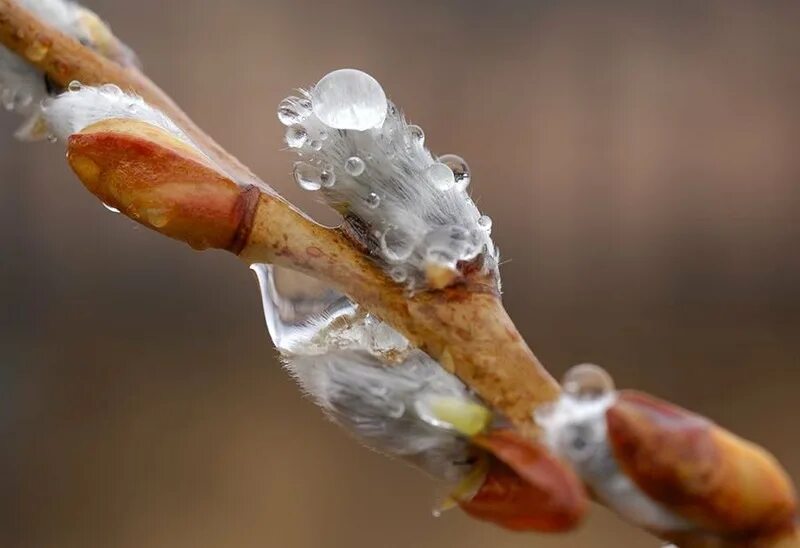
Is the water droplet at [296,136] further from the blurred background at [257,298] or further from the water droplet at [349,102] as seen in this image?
the blurred background at [257,298]

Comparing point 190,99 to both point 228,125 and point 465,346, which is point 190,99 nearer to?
point 228,125

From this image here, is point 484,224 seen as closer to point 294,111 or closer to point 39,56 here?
point 294,111

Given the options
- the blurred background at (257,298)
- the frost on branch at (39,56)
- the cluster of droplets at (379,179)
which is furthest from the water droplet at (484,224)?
the blurred background at (257,298)

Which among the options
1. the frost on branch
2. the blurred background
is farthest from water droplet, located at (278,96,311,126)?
the blurred background

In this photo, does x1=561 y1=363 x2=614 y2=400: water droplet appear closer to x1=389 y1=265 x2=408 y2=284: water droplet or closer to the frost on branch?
x1=389 y1=265 x2=408 y2=284: water droplet

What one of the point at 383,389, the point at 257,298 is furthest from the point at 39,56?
the point at 257,298
